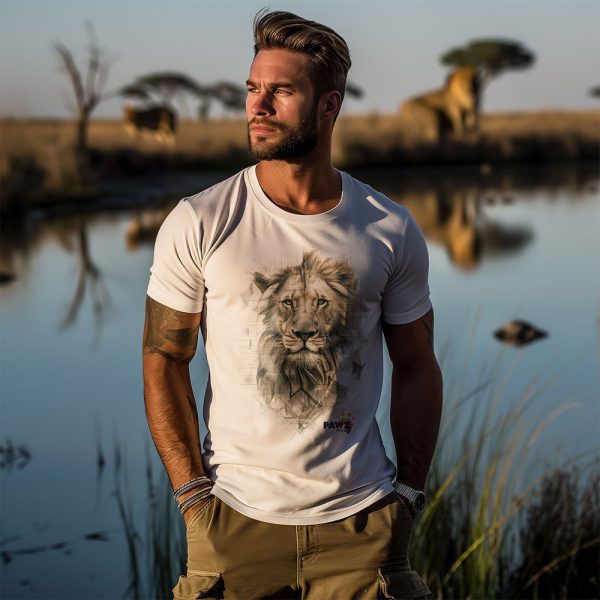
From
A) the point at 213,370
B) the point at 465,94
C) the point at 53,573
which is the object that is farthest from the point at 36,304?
the point at 465,94

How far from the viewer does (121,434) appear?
272 inches

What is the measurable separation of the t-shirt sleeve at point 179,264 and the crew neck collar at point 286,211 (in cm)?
13

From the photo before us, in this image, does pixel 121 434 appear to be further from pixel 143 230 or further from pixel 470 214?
pixel 470 214

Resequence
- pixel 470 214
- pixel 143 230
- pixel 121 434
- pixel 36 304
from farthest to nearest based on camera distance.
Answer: pixel 470 214 → pixel 143 230 → pixel 36 304 → pixel 121 434

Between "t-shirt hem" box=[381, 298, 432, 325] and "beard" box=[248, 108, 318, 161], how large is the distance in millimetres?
325

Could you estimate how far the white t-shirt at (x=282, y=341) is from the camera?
6.47 ft

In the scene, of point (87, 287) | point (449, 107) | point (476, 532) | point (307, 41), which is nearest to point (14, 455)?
point (476, 532)

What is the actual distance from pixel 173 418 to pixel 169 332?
149mm

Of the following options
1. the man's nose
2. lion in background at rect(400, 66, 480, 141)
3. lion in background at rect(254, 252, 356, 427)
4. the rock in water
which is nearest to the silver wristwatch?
lion in background at rect(254, 252, 356, 427)

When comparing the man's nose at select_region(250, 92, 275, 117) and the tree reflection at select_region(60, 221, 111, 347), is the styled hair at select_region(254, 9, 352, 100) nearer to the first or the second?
the man's nose at select_region(250, 92, 275, 117)

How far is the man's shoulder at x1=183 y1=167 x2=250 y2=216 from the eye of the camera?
1.98m

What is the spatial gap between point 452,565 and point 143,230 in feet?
47.7

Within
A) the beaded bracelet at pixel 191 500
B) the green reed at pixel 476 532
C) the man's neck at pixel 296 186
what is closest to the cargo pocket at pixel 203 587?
the beaded bracelet at pixel 191 500

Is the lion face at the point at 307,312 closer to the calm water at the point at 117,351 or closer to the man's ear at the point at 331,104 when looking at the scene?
the man's ear at the point at 331,104
